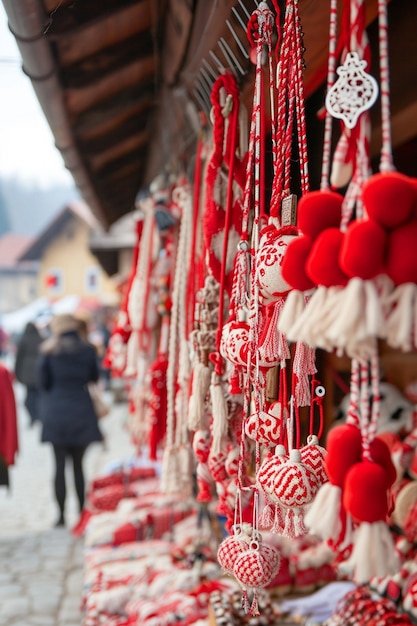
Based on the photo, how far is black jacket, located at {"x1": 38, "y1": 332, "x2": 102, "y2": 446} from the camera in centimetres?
443

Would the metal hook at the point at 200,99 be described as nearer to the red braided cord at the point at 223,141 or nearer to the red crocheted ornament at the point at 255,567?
the red braided cord at the point at 223,141

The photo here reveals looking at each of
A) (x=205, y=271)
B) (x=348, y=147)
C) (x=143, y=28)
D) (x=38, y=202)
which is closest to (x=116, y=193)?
(x=143, y=28)

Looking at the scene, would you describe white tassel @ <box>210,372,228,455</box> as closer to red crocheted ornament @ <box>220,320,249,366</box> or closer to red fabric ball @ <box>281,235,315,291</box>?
red crocheted ornament @ <box>220,320,249,366</box>

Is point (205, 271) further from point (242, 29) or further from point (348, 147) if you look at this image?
point (348, 147)

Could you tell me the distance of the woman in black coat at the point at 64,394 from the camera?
14.5ft

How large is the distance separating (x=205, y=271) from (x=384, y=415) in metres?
1.60

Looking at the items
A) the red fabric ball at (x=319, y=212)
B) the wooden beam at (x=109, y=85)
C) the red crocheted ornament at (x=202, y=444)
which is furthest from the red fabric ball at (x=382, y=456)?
the wooden beam at (x=109, y=85)

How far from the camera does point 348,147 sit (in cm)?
79

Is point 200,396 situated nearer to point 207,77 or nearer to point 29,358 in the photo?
point 207,77

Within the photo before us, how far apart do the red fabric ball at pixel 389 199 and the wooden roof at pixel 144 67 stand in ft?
1.64

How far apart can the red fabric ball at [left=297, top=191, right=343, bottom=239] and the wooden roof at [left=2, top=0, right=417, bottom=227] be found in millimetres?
436

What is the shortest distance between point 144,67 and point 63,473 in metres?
2.86

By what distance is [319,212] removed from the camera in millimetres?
782

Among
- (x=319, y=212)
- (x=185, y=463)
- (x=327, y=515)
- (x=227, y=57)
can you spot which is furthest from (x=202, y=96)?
(x=327, y=515)
